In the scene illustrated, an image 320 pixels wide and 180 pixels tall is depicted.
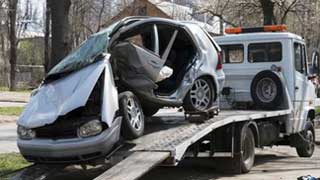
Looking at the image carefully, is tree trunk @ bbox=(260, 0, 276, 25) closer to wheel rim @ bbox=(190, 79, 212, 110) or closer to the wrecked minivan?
the wrecked minivan

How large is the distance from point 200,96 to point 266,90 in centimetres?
326

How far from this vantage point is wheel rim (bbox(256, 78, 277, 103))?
1322 centimetres

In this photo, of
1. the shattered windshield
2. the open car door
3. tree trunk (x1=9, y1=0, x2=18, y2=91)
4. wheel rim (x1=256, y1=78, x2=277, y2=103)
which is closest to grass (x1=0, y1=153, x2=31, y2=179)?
the shattered windshield

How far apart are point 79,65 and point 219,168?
13.0 ft

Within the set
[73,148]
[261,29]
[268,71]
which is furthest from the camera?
[261,29]

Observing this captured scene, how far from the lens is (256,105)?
44.0 ft

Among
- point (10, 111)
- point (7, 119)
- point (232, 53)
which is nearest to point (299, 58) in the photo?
point (232, 53)

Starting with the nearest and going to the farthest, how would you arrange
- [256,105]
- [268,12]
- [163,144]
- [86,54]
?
[163,144]
[86,54]
[256,105]
[268,12]

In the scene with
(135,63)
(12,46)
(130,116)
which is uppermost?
(12,46)

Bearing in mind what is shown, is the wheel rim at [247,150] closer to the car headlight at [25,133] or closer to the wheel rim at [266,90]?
the wheel rim at [266,90]

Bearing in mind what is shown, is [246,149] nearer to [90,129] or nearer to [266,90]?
[266,90]

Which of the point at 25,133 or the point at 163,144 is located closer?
the point at 25,133

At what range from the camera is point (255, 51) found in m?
13.8

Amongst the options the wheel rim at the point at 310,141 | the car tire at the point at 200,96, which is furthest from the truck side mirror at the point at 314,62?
the car tire at the point at 200,96
